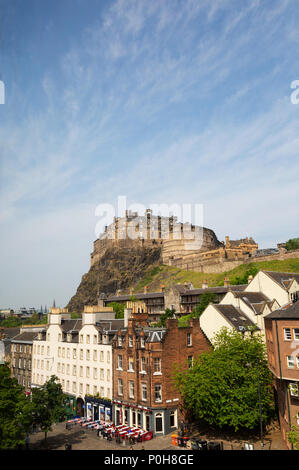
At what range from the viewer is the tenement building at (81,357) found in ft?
138

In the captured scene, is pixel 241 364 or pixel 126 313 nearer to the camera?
pixel 241 364

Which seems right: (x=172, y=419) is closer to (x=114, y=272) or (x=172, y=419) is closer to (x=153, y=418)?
(x=153, y=418)

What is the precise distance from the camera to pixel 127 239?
16100cm

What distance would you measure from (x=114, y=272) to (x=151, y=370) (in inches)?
4621

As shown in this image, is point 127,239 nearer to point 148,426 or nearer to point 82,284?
point 82,284

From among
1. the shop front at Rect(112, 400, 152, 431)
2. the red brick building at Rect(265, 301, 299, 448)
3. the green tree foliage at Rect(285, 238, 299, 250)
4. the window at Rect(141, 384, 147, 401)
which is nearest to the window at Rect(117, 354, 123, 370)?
the shop front at Rect(112, 400, 152, 431)

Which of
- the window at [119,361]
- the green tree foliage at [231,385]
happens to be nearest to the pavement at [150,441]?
the green tree foliage at [231,385]

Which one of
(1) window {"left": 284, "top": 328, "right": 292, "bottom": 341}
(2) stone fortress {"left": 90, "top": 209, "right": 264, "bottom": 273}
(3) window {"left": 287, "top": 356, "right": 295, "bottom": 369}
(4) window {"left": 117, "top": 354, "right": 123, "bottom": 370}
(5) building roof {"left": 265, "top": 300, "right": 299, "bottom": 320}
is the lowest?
(4) window {"left": 117, "top": 354, "right": 123, "bottom": 370}

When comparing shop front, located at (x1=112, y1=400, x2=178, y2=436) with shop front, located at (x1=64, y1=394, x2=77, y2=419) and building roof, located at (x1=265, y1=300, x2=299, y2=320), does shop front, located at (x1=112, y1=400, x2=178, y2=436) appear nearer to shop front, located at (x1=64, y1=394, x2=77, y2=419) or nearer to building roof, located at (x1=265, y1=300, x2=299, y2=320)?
shop front, located at (x1=64, y1=394, x2=77, y2=419)

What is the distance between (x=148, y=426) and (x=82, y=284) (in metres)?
130

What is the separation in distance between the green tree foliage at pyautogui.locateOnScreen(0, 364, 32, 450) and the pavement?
24.8ft

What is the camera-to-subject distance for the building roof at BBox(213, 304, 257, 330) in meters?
41.3

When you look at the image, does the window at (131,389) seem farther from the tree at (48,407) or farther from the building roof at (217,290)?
the building roof at (217,290)
